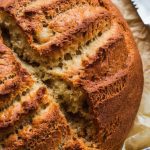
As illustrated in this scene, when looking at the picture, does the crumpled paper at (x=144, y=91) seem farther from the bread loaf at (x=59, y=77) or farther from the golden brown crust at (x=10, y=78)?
the golden brown crust at (x=10, y=78)

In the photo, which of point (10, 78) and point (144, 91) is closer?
point (10, 78)

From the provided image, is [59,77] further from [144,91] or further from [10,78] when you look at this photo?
[144,91]

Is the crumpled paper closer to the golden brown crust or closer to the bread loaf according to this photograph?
the bread loaf

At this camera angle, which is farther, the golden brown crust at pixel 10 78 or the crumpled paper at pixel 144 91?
the crumpled paper at pixel 144 91

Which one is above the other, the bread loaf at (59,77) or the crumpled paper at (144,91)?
the bread loaf at (59,77)

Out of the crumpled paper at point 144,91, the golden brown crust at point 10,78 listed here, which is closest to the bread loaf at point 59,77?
the golden brown crust at point 10,78

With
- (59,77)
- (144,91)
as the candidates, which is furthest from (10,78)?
(144,91)
